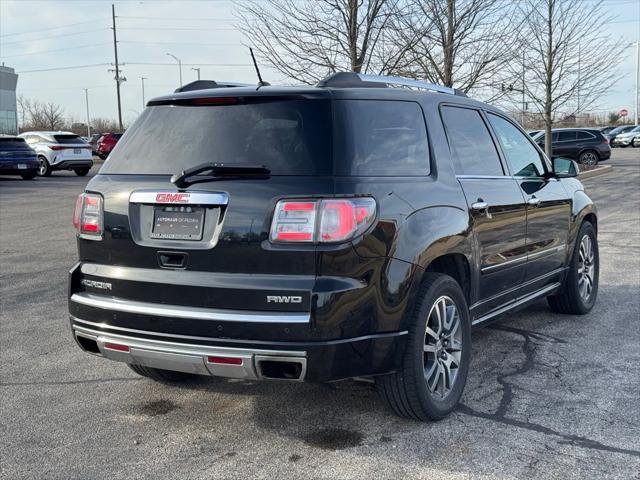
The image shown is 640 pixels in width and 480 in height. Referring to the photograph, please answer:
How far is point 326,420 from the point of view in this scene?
3961 millimetres

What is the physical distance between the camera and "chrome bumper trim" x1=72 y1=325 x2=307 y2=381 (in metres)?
3.28

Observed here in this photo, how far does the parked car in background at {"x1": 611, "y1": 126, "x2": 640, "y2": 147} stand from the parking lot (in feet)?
158

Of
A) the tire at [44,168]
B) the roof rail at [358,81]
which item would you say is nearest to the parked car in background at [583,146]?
the tire at [44,168]

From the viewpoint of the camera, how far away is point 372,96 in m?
3.74

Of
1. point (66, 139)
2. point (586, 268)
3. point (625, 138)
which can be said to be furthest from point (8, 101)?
point (586, 268)

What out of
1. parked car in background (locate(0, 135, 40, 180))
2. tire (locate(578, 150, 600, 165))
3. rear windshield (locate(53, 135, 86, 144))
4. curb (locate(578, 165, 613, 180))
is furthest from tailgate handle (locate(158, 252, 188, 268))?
tire (locate(578, 150, 600, 165))

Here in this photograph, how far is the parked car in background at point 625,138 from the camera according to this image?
162 feet

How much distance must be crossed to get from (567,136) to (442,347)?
94.3 feet

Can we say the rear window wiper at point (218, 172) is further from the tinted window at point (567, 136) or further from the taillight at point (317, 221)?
the tinted window at point (567, 136)

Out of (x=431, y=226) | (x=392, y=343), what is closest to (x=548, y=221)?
(x=431, y=226)

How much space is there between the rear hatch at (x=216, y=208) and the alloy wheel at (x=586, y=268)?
147 inches

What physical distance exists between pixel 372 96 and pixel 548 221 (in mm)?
2364

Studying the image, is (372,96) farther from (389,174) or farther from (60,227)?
(60,227)

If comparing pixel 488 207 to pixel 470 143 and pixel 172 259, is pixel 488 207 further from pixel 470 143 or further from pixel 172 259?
pixel 172 259
